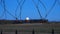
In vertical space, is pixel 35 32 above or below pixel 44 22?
below

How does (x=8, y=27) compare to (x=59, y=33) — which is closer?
(x=59, y=33)

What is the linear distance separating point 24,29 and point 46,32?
0.79 ft

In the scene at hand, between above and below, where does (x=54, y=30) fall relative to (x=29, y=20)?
below

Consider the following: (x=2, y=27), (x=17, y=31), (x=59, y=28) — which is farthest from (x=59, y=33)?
(x=2, y=27)

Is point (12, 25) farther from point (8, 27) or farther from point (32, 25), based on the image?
point (32, 25)

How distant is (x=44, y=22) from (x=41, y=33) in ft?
0.60

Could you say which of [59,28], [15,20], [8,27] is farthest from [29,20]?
[59,28]

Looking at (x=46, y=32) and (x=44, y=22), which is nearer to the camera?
(x=46, y=32)

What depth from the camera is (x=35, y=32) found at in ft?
5.68

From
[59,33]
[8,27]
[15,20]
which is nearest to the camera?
[59,33]

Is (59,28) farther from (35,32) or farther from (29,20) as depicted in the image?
(29,20)

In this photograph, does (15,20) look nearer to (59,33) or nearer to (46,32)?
(46,32)

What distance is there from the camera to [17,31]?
5.81ft

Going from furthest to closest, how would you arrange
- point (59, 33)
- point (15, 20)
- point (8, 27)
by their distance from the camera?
1. point (15, 20)
2. point (8, 27)
3. point (59, 33)
